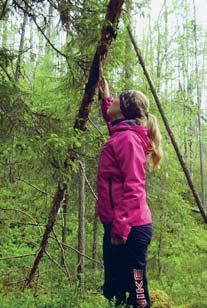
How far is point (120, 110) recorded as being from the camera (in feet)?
12.1

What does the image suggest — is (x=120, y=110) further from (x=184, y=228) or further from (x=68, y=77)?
(x=184, y=228)

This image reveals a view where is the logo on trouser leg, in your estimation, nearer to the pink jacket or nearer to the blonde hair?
the pink jacket

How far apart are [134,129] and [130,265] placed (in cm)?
102

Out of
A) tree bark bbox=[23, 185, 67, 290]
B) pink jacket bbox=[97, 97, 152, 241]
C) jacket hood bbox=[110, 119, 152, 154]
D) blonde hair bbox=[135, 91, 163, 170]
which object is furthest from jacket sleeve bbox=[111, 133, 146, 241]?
tree bark bbox=[23, 185, 67, 290]

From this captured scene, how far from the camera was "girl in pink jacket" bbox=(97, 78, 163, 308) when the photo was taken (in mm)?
3252

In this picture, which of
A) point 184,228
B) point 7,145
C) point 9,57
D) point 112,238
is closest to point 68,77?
point 9,57

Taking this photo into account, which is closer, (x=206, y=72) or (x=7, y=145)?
(x=7, y=145)

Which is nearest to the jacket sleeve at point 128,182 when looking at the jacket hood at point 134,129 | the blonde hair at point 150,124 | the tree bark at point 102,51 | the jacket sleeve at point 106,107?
the jacket hood at point 134,129

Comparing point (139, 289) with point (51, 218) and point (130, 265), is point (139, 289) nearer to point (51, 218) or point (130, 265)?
point (130, 265)

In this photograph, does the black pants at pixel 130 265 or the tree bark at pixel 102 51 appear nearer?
the black pants at pixel 130 265

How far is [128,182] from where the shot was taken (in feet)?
10.7

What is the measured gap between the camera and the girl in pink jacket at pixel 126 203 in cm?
325

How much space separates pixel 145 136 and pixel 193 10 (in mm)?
33210

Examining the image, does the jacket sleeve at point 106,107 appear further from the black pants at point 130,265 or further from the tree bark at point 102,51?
the black pants at point 130,265
